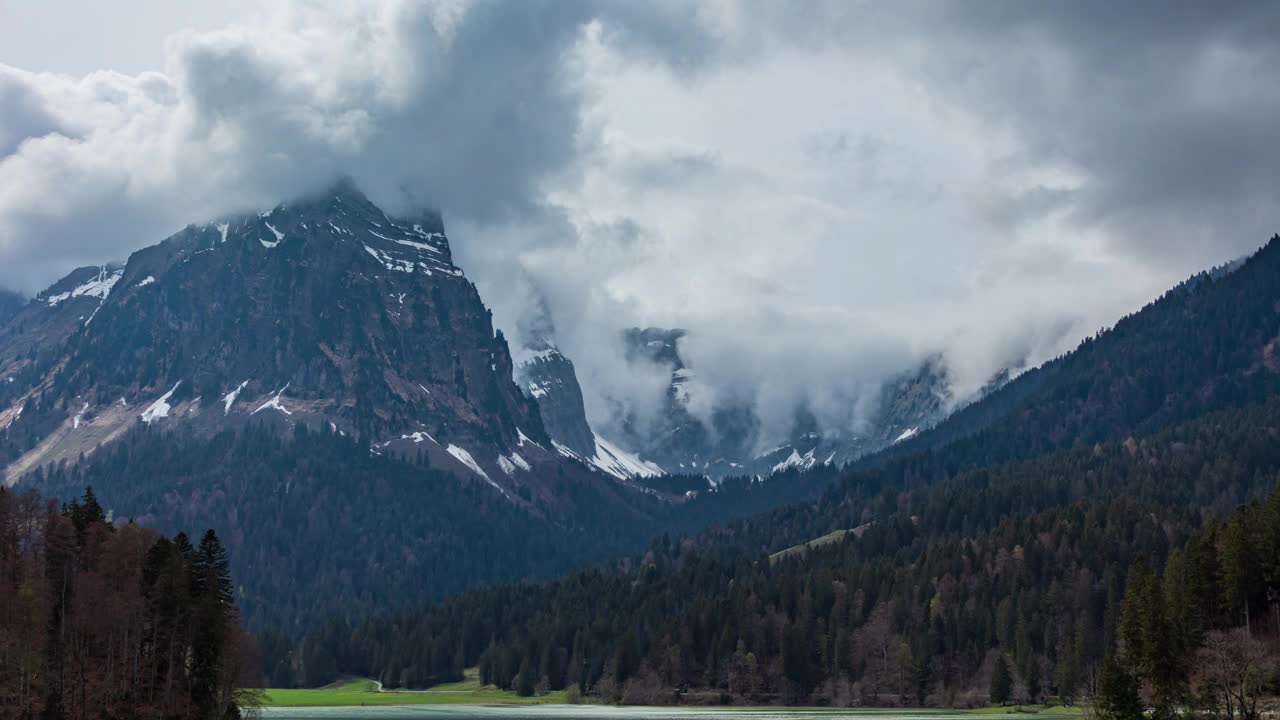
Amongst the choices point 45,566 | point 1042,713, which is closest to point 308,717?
point 45,566

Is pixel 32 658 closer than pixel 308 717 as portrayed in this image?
Yes

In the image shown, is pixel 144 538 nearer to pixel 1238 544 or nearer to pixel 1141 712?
pixel 1141 712

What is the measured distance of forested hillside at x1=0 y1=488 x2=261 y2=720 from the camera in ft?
381

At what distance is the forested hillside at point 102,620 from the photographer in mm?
116250

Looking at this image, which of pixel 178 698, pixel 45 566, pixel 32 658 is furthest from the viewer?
pixel 178 698

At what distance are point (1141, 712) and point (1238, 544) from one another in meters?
33.9

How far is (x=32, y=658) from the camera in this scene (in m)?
115

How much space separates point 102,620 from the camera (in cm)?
12188

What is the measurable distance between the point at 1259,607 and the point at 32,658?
120 meters

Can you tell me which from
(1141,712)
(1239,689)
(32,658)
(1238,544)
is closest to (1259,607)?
(1238,544)

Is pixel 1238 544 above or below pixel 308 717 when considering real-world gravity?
above

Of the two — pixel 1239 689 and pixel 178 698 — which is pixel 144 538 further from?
pixel 1239 689

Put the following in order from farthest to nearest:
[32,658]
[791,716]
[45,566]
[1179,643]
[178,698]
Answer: [791,716] → [1179,643] → [178,698] → [45,566] → [32,658]

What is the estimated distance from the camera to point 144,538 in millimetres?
136750
